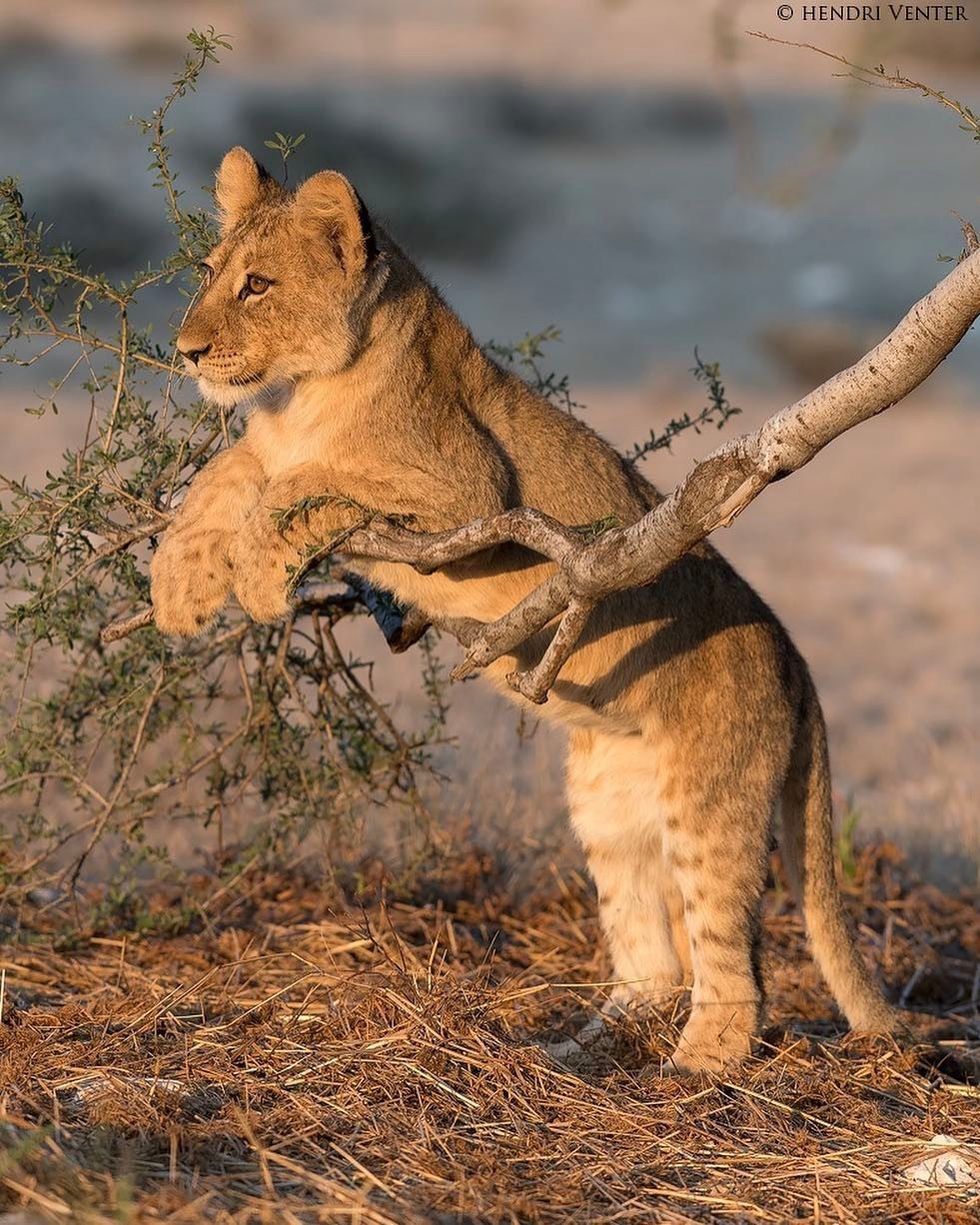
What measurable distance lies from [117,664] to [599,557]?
9.08 feet

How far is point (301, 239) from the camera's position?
5.45m

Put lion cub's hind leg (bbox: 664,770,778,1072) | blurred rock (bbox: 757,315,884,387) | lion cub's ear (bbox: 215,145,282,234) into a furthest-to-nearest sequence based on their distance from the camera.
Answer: blurred rock (bbox: 757,315,884,387)
lion cub's ear (bbox: 215,145,282,234)
lion cub's hind leg (bbox: 664,770,778,1072)

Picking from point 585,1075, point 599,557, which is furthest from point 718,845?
point 599,557

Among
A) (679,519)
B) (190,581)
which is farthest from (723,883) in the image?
(190,581)

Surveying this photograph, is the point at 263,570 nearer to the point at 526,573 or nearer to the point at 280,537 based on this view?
the point at 280,537

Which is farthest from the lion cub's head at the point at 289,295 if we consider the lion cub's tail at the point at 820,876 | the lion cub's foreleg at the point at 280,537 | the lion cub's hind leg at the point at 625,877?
the lion cub's tail at the point at 820,876

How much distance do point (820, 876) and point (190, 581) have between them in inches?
94.2

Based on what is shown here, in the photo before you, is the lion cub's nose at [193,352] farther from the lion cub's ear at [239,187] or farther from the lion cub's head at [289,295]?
the lion cub's ear at [239,187]

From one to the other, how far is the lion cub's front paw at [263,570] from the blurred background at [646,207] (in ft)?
19.0

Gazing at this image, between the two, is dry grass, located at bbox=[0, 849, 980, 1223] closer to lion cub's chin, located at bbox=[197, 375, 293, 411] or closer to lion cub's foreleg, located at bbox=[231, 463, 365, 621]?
lion cub's foreleg, located at bbox=[231, 463, 365, 621]

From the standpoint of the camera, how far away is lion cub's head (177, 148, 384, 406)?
531 cm

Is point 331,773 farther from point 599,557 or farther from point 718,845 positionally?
point 599,557

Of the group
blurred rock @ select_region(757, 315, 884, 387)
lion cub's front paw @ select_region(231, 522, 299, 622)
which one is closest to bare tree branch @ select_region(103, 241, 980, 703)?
lion cub's front paw @ select_region(231, 522, 299, 622)

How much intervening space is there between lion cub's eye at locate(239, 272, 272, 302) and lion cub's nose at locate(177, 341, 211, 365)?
0.26 m
